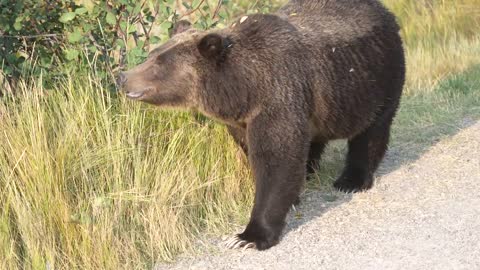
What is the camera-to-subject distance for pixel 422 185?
24.1ft

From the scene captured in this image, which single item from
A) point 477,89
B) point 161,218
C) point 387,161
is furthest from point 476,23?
point 161,218

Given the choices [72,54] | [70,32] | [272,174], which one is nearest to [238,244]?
[272,174]

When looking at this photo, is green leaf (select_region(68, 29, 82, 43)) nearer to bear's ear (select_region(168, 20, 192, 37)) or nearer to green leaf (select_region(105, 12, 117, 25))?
green leaf (select_region(105, 12, 117, 25))

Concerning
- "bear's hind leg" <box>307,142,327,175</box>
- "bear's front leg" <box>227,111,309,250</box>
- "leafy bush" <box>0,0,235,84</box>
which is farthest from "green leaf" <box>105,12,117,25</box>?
"bear's hind leg" <box>307,142,327,175</box>

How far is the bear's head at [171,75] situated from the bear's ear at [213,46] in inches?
0.4

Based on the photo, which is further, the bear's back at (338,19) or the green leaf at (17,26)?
the green leaf at (17,26)

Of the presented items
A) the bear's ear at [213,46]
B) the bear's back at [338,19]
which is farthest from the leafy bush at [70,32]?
the bear's ear at [213,46]

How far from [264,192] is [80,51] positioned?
216cm

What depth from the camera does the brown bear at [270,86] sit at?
625cm

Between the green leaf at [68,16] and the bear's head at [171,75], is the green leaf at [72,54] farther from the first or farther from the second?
the bear's head at [171,75]

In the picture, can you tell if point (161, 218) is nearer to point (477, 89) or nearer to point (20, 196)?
point (20, 196)

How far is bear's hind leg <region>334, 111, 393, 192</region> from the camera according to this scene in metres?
7.50

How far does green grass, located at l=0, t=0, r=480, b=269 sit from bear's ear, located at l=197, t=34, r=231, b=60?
36.4 inches

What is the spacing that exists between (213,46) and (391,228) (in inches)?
73.1
